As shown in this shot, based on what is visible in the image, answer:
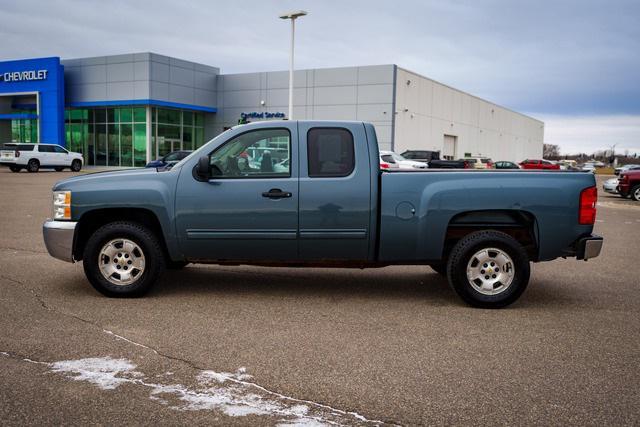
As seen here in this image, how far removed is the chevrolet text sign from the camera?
45562 mm

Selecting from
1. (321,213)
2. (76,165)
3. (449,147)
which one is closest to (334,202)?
(321,213)

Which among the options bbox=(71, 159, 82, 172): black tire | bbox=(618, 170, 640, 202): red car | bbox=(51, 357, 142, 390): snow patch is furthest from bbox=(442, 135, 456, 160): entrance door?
bbox=(51, 357, 142, 390): snow patch

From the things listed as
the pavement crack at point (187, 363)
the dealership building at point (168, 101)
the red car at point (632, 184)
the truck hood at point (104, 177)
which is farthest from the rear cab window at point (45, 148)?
the pavement crack at point (187, 363)

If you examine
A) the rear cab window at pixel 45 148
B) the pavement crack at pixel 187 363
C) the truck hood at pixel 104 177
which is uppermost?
the rear cab window at pixel 45 148

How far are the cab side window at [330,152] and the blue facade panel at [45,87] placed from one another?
44.4 meters

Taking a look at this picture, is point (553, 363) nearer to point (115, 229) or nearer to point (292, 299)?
point (292, 299)

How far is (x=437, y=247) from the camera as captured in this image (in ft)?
20.6

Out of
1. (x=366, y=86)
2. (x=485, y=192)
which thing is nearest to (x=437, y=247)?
(x=485, y=192)

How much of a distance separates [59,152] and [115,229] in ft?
112

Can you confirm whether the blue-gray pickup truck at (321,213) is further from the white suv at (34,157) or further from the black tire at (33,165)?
the black tire at (33,165)

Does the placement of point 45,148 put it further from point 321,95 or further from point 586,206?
point 586,206

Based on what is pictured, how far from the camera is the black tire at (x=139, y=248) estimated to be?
6.37m

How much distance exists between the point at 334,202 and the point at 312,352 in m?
1.91

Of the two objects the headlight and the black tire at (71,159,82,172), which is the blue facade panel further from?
the headlight
